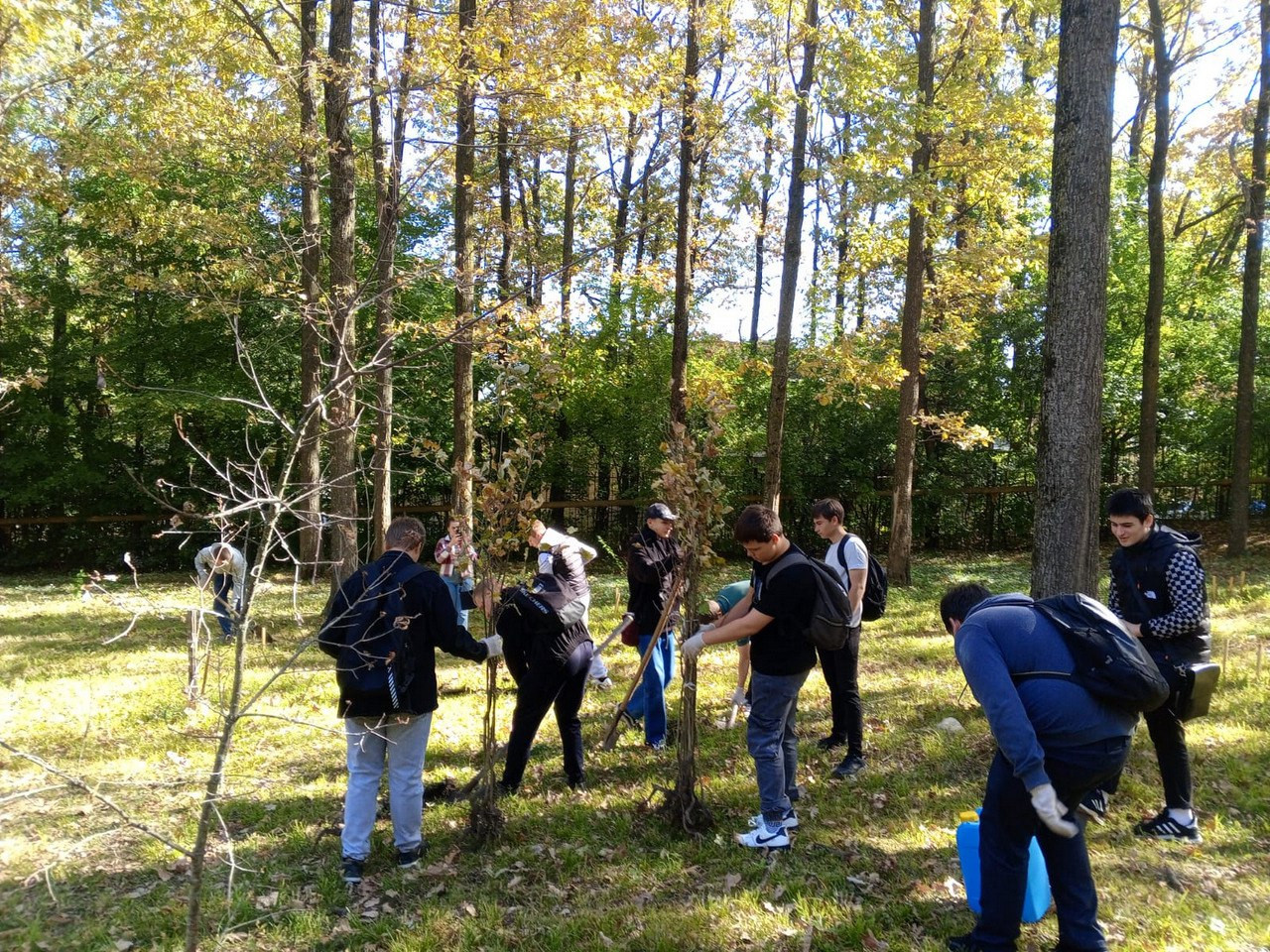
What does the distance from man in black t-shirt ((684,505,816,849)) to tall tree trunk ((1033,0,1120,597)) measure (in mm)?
2001

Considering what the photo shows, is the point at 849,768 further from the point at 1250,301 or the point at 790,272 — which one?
the point at 1250,301

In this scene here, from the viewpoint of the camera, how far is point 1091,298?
16.4 ft

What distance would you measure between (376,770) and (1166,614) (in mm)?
3972

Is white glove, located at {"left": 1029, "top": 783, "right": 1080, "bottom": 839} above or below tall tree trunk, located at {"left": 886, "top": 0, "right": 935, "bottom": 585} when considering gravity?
below

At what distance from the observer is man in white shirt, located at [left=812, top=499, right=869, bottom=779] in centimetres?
524

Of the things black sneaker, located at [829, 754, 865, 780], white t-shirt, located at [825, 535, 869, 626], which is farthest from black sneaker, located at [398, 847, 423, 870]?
white t-shirt, located at [825, 535, 869, 626]

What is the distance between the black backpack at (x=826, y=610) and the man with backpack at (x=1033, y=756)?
33.4 inches

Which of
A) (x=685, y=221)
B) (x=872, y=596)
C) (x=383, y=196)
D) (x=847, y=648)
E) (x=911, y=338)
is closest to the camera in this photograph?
(x=847, y=648)

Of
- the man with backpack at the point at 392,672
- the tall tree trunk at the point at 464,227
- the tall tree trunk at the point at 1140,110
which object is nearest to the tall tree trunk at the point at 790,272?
the tall tree trunk at the point at 464,227

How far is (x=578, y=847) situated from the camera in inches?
175

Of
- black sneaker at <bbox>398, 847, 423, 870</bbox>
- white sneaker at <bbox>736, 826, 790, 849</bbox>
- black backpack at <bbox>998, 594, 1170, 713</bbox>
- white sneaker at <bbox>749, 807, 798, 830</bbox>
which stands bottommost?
black sneaker at <bbox>398, 847, 423, 870</bbox>

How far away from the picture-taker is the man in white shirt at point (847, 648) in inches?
206

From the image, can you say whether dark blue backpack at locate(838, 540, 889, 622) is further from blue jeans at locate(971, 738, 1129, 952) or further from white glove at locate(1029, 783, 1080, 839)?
white glove at locate(1029, 783, 1080, 839)

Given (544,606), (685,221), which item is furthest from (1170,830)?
(685,221)
